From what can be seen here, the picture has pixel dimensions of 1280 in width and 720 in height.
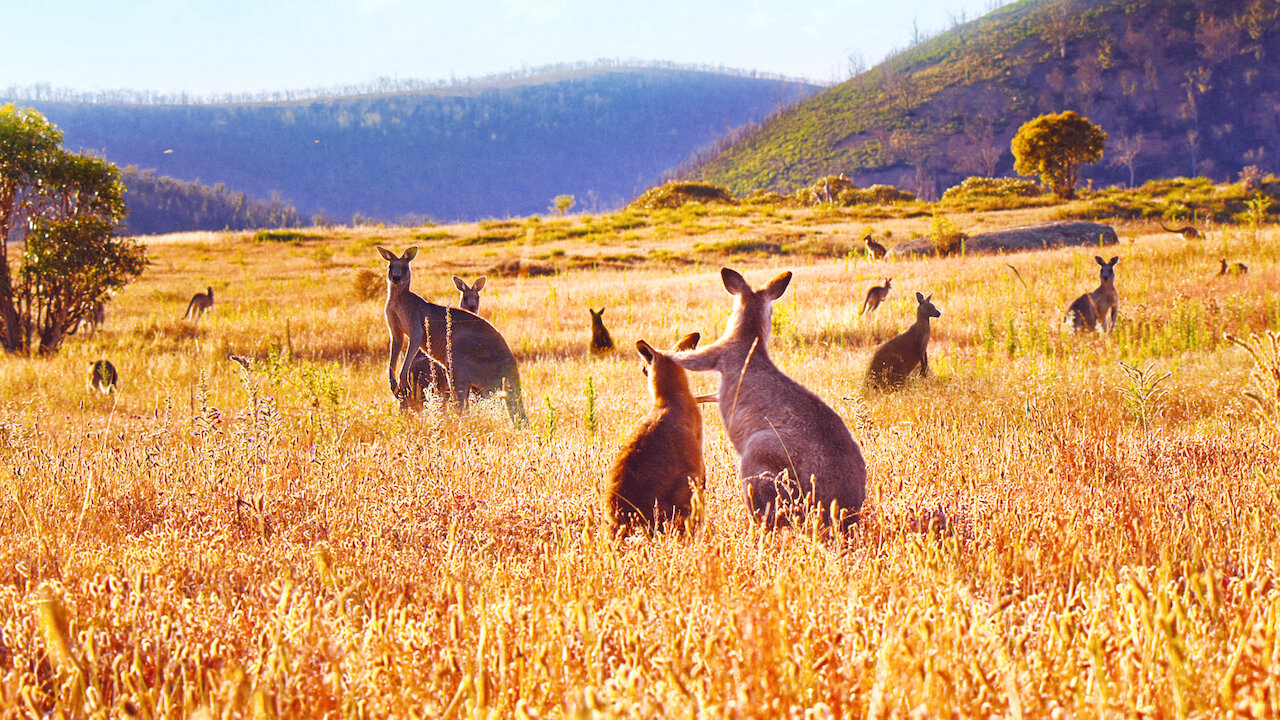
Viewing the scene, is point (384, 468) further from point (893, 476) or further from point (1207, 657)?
point (1207, 657)

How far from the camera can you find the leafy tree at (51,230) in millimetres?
11305

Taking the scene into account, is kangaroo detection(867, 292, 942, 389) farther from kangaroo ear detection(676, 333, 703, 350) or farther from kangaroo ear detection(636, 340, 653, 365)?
kangaroo ear detection(636, 340, 653, 365)

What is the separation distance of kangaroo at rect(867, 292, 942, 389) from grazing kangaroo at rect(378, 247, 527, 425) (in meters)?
3.28

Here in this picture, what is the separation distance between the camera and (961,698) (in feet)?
5.60

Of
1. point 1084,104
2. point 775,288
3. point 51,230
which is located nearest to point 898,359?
point 775,288

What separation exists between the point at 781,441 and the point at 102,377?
27.6ft

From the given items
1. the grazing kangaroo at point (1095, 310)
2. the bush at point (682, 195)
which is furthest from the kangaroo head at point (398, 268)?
the bush at point (682, 195)

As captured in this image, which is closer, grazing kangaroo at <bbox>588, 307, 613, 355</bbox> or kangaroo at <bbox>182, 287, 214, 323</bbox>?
grazing kangaroo at <bbox>588, 307, 613, 355</bbox>

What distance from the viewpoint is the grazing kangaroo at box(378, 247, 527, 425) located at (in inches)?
257

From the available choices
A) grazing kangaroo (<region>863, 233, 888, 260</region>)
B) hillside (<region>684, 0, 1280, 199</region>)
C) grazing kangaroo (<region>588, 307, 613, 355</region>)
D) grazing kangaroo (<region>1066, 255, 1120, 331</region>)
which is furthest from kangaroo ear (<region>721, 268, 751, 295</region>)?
hillside (<region>684, 0, 1280, 199</region>)

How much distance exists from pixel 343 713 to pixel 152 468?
12.0 feet

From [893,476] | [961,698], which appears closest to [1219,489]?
[893,476]

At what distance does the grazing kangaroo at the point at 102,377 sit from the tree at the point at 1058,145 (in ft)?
176

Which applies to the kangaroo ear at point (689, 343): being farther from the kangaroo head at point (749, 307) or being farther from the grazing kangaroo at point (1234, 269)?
the grazing kangaroo at point (1234, 269)
